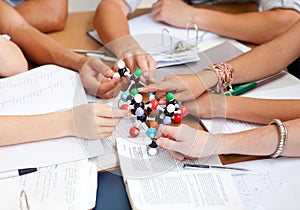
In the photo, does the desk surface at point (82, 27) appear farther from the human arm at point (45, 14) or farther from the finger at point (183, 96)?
the finger at point (183, 96)

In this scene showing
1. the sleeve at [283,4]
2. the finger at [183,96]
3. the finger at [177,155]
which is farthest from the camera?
the sleeve at [283,4]

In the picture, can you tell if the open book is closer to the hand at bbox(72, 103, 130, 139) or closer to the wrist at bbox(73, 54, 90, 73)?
the hand at bbox(72, 103, 130, 139)

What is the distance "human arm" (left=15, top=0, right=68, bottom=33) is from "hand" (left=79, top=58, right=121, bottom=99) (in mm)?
312

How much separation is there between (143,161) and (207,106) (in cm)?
21

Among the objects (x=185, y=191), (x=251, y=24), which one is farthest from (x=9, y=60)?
(x=251, y=24)

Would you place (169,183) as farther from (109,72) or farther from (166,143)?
(109,72)

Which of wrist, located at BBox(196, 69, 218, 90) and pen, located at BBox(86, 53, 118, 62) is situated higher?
wrist, located at BBox(196, 69, 218, 90)

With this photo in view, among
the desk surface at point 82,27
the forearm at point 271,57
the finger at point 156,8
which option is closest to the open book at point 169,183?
the forearm at point 271,57

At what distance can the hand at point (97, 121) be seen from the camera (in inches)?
31.3

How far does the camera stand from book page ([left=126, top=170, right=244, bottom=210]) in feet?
2.19

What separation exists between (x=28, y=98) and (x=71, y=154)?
0.21 metres

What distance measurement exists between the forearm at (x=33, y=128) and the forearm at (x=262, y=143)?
30 centimetres

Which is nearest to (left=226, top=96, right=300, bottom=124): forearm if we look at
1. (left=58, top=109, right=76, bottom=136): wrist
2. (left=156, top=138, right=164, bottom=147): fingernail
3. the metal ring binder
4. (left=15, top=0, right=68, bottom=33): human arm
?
(left=156, top=138, right=164, bottom=147): fingernail

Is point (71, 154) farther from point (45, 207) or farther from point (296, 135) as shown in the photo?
point (296, 135)
